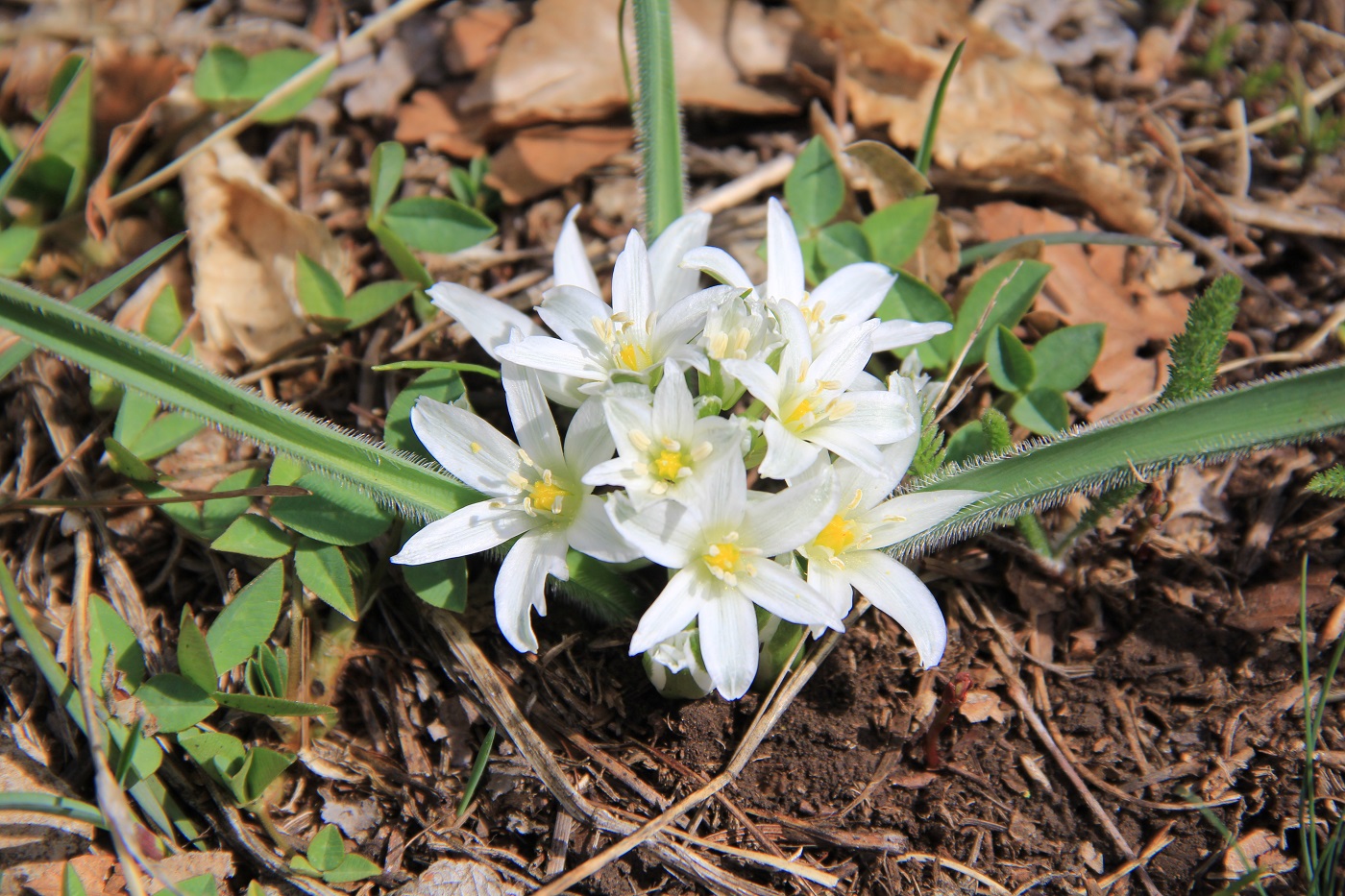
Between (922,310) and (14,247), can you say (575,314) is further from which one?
(14,247)

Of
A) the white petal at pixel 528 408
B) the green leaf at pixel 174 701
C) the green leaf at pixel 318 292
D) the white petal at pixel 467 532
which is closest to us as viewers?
the white petal at pixel 467 532

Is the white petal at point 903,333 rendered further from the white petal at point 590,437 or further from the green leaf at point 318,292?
the green leaf at point 318,292

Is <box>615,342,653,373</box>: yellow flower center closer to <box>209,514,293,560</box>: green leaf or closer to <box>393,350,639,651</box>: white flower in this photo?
<box>393,350,639,651</box>: white flower

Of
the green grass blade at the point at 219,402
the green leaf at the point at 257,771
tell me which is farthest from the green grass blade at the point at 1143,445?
the green leaf at the point at 257,771

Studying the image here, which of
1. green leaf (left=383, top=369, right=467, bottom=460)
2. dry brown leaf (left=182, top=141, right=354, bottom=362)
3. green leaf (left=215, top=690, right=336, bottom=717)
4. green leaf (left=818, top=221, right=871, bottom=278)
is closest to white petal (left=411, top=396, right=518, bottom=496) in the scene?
green leaf (left=383, top=369, right=467, bottom=460)

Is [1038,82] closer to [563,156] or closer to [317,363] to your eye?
[563,156]

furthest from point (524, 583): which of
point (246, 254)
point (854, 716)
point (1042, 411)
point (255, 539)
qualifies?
point (246, 254)

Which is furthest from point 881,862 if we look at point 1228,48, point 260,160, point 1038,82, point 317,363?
point 1228,48
